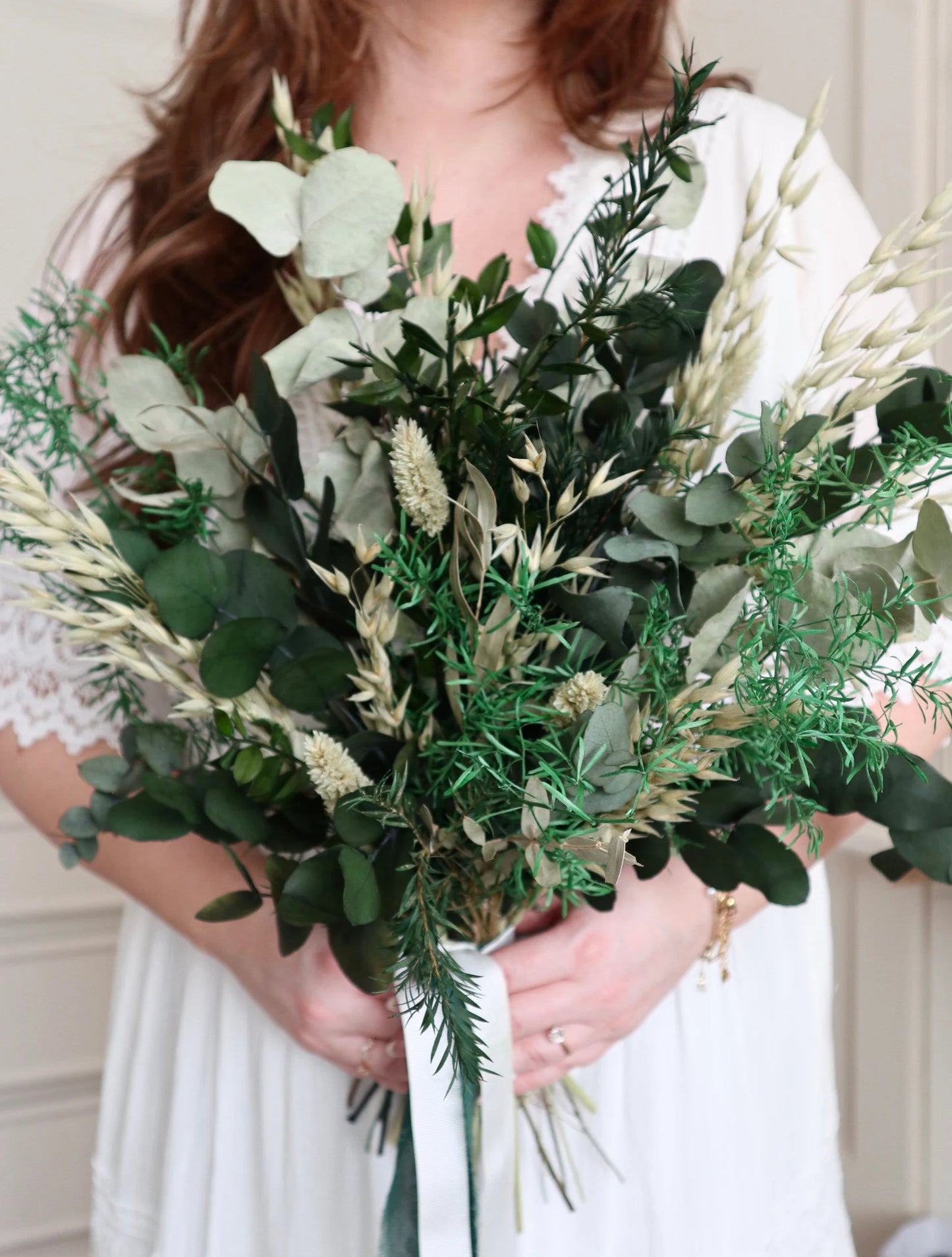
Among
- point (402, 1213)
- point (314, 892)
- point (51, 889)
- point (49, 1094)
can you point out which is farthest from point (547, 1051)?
point (49, 1094)

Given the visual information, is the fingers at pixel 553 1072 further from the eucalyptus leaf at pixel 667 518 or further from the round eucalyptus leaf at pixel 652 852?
the eucalyptus leaf at pixel 667 518

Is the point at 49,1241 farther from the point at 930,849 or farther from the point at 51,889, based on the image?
the point at 930,849

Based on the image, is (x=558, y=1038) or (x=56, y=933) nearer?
(x=558, y=1038)

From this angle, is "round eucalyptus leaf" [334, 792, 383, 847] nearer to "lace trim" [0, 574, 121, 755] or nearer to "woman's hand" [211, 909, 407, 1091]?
"woman's hand" [211, 909, 407, 1091]

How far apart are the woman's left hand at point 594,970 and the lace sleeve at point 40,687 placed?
399 millimetres

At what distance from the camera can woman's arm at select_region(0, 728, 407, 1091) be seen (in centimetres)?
62

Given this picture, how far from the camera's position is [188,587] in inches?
18.6

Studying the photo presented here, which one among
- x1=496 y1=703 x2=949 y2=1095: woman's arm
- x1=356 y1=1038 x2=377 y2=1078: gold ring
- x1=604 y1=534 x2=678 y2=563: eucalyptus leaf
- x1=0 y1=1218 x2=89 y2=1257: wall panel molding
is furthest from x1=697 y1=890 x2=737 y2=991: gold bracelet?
x1=0 y1=1218 x2=89 y2=1257: wall panel molding

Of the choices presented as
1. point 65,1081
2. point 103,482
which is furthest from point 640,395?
point 65,1081

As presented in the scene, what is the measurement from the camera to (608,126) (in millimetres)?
859

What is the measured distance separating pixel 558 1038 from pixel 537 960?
0.05m

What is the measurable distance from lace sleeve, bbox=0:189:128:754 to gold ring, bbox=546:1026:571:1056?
1.41ft

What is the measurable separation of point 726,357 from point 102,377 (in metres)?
0.30

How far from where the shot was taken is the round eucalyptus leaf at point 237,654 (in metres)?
0.46
